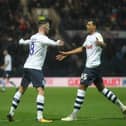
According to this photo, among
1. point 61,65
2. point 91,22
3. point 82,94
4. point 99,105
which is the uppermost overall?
point 91,22

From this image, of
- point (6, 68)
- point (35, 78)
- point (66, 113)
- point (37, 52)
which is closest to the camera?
point (35, 78)

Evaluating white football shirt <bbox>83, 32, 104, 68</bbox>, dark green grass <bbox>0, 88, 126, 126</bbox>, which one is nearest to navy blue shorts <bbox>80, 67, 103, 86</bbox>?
white football shirt <bbox>83, 32, 104, 68</bbox>

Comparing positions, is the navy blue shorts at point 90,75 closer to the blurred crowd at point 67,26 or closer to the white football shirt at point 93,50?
the white football shirt at point 93,50

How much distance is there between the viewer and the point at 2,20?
3750cm

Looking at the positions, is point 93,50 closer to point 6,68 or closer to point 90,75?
point 90,75

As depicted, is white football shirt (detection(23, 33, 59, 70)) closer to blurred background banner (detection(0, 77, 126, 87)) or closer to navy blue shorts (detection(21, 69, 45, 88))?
navy blue shorts (detection(21, 69, 45, 88))

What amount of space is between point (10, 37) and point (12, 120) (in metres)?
20.8

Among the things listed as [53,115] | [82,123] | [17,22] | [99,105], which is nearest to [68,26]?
[17,22]

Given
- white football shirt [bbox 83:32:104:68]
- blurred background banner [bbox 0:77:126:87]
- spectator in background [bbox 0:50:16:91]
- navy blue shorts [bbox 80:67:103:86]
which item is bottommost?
blurred background banner [bbox 0:77:126:87]

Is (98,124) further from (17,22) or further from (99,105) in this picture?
(17,22)

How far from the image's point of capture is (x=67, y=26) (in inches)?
1438

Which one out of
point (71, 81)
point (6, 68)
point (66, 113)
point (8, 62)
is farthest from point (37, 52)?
point (71, 81)

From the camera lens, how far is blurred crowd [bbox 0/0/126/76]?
33.3 m

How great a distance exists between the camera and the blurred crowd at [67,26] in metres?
33.3
